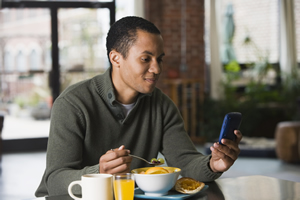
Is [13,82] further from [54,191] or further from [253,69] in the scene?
[54,191]

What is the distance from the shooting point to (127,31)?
61.0 inches

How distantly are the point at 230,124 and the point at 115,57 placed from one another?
1.82 feet

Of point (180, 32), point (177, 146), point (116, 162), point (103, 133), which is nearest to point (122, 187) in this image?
point (116, 162)

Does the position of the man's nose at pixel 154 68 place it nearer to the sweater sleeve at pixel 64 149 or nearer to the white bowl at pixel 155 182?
the sweater sleeve at pixel 64 149

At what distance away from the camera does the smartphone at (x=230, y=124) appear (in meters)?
1.21

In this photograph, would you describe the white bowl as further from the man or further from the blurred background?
the blurred background

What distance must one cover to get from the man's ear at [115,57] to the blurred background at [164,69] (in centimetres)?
453

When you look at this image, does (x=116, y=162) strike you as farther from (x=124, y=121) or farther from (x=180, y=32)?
(x=180, y=32)

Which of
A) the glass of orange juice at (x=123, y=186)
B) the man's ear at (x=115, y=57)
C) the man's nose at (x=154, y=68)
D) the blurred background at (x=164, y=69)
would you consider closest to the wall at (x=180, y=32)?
the blurred background at (x=164, y=69)

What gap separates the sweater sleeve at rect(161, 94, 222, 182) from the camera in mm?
1599

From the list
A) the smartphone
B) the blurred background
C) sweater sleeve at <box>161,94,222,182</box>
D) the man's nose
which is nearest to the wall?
the blurred background

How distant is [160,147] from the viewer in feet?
5.63

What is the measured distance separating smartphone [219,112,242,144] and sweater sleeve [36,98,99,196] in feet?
1.33

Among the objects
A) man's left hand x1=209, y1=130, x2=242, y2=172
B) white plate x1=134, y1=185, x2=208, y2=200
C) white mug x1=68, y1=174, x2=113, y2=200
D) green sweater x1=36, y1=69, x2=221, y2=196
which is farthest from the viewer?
green sweater x1=36, y1=69, x2=221, y2=196
